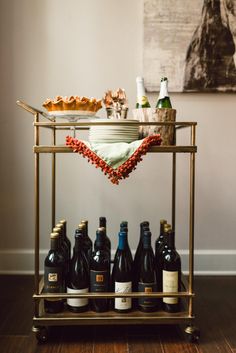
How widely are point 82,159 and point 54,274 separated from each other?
86 centimetres

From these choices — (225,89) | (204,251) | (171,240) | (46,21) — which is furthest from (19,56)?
(204,251)

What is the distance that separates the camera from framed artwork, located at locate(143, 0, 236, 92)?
80.9 inches

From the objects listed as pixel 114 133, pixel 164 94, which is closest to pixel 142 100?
pixel 164 94

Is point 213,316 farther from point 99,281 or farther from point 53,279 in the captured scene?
point 53,279

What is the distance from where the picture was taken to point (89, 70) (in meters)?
2.09

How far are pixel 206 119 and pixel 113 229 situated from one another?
2.45 feet

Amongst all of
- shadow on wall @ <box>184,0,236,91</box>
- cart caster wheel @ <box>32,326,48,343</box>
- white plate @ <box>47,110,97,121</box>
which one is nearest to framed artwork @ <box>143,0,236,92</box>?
shadow on wall @ <box>184,0,236,91</box>

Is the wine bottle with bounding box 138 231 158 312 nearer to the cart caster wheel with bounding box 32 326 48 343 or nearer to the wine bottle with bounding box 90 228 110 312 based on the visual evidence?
the wine bottle with bounding box 90 228 110 312

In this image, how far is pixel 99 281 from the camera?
54.3 inches

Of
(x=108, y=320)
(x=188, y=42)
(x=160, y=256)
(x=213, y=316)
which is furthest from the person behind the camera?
(x=188, y=42)

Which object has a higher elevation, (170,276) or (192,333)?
(170,276)

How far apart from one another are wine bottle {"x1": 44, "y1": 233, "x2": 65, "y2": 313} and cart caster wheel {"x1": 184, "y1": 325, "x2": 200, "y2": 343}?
442mm

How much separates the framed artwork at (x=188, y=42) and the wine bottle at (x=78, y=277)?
3.21 ft

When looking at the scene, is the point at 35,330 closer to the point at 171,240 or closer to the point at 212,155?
the point at 171,240
